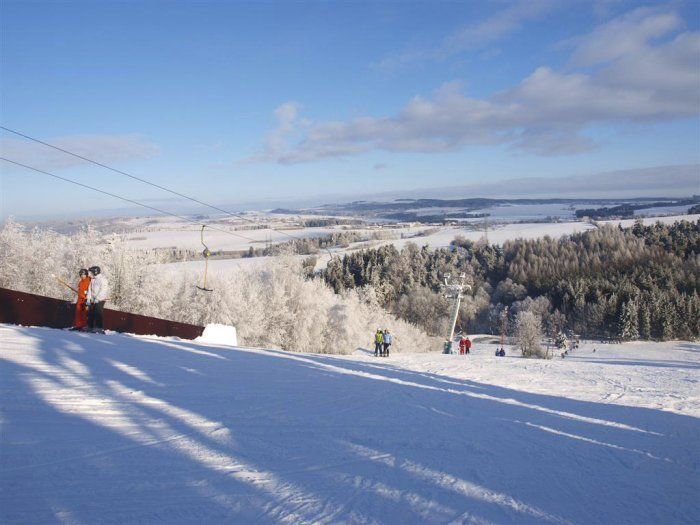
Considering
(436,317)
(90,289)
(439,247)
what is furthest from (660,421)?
(439,247)

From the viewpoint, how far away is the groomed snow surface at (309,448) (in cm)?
420

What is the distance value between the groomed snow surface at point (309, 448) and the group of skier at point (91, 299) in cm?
188

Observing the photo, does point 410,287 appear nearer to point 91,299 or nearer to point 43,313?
point 43,313

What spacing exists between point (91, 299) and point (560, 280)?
277 feet

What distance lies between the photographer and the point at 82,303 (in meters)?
12.8

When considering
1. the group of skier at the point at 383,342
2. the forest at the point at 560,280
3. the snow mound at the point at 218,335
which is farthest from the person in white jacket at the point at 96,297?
the forest at the point at 560,280

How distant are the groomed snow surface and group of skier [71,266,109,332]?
1.88 metres

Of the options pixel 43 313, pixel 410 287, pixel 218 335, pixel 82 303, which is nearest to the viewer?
pixel 82 303

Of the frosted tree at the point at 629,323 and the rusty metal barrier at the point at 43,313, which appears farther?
the frosted tree at the point at 629,323

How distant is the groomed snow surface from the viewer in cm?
420

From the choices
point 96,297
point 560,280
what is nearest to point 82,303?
point 96,297

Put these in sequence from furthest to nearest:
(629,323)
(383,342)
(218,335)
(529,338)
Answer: (629,323)
(529,338)
(383,342)
(218,335)

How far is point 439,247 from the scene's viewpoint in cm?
11312

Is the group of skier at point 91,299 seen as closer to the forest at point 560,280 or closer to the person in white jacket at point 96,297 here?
the person in white jacket at point 96,297
